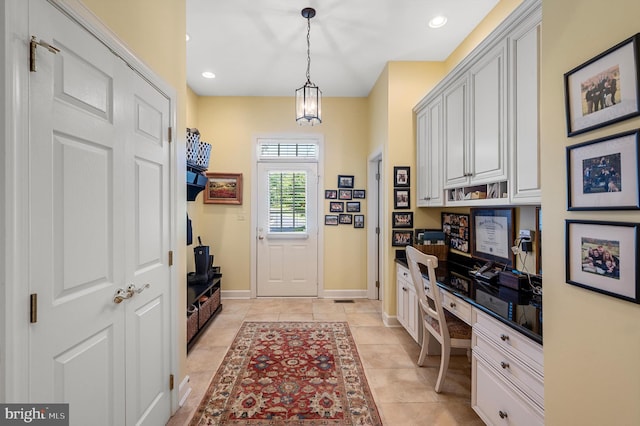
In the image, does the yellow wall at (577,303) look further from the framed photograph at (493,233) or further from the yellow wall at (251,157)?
the yellow wall at (251,157)

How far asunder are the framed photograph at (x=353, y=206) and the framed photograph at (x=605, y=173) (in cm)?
335

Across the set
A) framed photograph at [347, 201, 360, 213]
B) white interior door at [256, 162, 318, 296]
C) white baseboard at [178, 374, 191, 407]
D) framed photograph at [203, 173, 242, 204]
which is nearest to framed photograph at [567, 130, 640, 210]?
white baseboard at [178, 374, 191, 407]

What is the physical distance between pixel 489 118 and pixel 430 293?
4.58 feet

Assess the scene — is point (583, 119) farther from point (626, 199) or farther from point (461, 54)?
point (461, 54)

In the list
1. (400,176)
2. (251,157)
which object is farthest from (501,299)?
(251,157)

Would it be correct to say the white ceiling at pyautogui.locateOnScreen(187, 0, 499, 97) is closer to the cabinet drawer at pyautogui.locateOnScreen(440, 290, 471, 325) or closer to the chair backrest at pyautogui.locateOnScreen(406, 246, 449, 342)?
the chair backrest at pyautogui.locateOnScreen(406, 246, 449, 342)

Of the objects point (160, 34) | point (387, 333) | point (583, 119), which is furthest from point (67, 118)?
point (387, 333)

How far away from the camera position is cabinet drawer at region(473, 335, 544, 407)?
4.18 ft

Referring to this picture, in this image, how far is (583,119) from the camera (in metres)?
1.00

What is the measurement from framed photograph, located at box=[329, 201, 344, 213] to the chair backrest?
6.81 feet

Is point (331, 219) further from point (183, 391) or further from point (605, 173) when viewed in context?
point (605, 173)

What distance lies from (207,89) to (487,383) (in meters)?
4.50

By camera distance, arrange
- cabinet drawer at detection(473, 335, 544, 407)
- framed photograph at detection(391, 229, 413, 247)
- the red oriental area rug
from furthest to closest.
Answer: framed photograph at detection(391, 229, 413, 247) < the red oriental area rug < cabinet drawer at detection(473, 335, 544, 407)

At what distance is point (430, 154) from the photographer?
2.99 m
